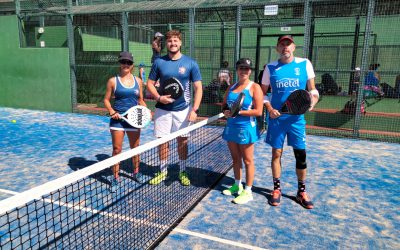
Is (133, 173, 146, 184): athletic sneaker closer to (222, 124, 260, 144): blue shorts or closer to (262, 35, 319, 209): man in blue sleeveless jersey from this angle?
(222, 124, 260, 144): blue shorts

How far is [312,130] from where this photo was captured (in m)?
9.03

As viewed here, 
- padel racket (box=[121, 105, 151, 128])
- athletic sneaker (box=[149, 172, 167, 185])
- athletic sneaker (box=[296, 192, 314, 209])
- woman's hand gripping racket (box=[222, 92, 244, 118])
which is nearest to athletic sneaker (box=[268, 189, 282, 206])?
athletic sneaker (box=[296, 192, 314, 209])

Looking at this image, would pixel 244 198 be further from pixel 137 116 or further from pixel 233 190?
pixel 137 116

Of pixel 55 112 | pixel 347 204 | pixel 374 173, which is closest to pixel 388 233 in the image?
pixel 347 204

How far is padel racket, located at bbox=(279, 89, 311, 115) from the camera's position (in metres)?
3.75

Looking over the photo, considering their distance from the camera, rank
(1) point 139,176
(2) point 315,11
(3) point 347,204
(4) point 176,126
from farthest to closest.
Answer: (2) point 315,11, (1) point 139,176, (4) point 176,126, (3) point 347,204

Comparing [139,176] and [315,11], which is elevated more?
[315,11]

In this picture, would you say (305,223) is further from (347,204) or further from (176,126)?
(176,126)

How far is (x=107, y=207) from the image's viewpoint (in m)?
4.07

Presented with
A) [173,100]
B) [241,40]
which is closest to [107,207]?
[173,100]

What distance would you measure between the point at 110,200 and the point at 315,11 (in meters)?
8.59

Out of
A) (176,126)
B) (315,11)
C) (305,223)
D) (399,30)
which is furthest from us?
(399,30)

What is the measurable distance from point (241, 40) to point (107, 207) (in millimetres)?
9094

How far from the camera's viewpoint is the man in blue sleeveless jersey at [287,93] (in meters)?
3.96
